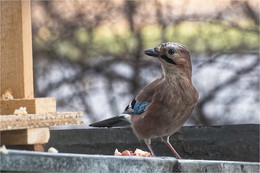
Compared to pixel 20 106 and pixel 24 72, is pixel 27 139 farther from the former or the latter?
pixel 24 72

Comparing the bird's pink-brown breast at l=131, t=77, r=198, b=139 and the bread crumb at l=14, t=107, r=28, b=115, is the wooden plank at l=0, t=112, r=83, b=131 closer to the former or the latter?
the bread crumb at l=14, t=107, r=28, b=115

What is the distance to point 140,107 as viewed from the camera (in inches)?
101

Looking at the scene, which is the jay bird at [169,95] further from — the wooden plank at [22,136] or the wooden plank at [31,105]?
the wooden plank at [22,136]

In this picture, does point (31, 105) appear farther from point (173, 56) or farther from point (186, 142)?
point (186, 142)

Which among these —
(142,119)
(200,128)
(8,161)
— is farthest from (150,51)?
(8,161)

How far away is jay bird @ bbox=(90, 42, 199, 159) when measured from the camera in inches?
93.2

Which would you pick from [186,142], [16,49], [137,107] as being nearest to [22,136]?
[16,49]

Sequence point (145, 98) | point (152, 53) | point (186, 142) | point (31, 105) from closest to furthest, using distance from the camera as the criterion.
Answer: point (31, 105) → point (152, 53) → point (145, 98) → point (186, 142)

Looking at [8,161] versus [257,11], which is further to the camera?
[257,11]

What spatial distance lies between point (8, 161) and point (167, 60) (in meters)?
1.13

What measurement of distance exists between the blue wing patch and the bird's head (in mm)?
195

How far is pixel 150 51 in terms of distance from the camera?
231 centimetres

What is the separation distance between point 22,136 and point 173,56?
758 millimetres

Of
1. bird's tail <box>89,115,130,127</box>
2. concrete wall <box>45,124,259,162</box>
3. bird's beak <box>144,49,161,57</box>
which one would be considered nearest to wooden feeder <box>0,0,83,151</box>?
bird's beak <box>144,49,161,57</box>
